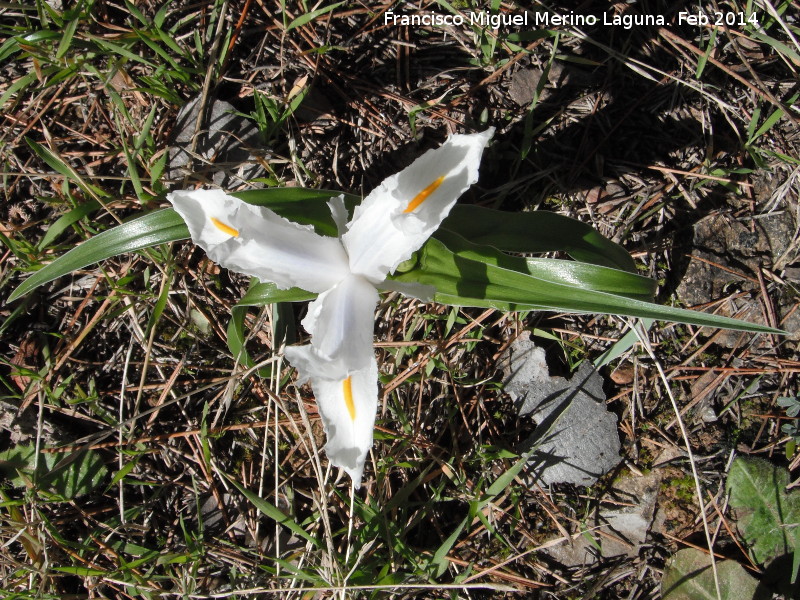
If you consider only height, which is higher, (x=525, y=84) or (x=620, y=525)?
(x=525, y=84)

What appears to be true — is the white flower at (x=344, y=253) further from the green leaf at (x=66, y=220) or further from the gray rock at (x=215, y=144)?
the green leaf at (x=66, y=220)

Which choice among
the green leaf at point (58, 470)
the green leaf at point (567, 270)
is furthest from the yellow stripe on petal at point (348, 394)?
the green leaf at point (58, 470)

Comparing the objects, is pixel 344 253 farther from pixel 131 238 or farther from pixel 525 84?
pixel 525 84

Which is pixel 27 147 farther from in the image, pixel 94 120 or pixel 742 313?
pixel 742 313

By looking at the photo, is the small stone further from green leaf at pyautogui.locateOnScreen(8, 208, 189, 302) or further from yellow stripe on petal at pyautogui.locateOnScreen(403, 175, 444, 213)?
green leaf at pyautogui.locateOnScreen(8, 208, 189, 302)

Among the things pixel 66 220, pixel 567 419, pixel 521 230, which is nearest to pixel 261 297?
pixel 521 230

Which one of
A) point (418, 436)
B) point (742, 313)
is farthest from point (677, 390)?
point (418, 436)
